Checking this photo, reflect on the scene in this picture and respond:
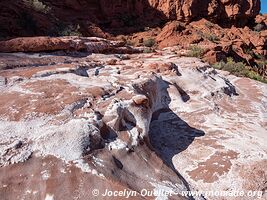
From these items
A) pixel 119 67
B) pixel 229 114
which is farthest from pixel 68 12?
pixel 229 114

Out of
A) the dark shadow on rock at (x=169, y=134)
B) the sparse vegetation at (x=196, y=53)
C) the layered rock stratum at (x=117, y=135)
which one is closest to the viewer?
the layered rock stratum at (x=117, y=135)

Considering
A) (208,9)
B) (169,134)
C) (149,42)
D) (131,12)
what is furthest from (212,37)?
(169,134)

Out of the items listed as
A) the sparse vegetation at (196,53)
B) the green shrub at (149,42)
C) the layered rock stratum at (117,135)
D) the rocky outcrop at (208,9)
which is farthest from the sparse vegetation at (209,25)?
the layered rock stratum at (117,135)

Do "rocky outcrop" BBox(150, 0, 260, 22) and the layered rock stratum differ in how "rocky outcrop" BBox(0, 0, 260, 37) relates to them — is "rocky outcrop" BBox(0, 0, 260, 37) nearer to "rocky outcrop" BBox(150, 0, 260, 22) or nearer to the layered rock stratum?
"rocky outcrop" BBox(150, 0, 260, 22)

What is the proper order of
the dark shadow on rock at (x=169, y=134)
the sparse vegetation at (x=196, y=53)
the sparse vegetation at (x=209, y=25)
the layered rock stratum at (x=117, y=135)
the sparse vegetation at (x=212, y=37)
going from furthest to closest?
the sparse vegetation at (x=209, y=25), the sparse vegetation at (x=212, y=37), the sparse vegetation at (x=196, y=53), the dark shadow on rock at (x=169, y=134), the layered rock stratum at (x=117, y=135)

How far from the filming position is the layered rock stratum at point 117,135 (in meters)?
2.22

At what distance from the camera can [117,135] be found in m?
2.74

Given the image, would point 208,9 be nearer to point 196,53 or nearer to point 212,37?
point 212,37

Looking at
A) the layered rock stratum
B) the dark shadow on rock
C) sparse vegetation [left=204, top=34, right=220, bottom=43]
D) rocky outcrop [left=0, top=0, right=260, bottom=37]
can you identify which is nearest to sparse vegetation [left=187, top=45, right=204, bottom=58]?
rocky outcrop [left=0, top=0, right=260, bottom=37]

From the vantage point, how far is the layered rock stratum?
2.22m

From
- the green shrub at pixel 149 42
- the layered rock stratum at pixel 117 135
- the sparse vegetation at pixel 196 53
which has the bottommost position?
the green shrub at pixel 149 42

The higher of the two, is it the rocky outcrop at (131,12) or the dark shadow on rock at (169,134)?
the dark shadow on rock at (169,134)

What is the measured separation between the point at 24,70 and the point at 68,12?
11.4m

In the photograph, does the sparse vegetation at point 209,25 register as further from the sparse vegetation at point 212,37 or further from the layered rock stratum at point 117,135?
the layered rock stratum at point 117,135
